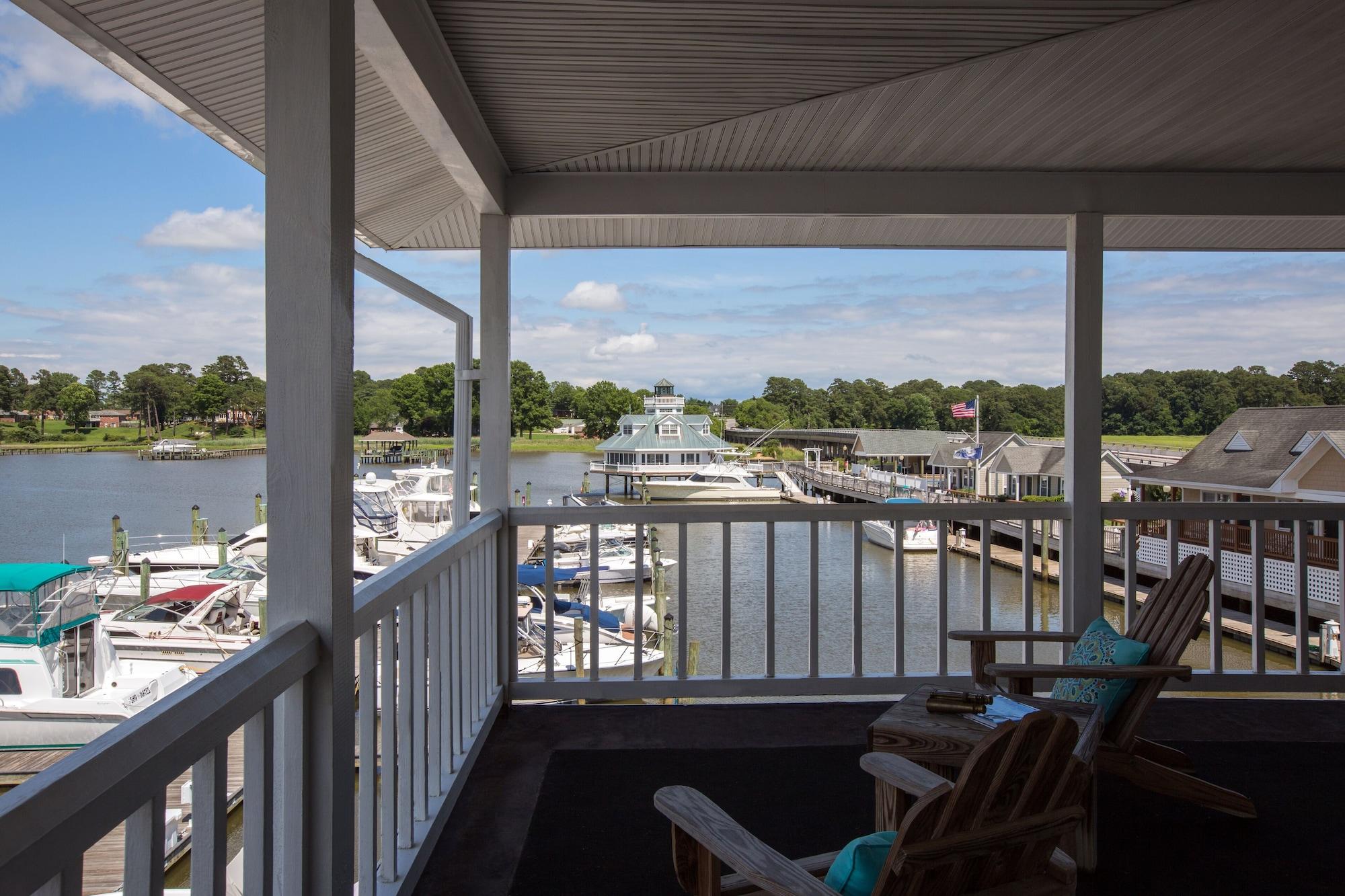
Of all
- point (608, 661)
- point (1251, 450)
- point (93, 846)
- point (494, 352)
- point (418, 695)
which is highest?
point (494, 352)

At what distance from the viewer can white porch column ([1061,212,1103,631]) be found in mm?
4094

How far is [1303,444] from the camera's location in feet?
14.7

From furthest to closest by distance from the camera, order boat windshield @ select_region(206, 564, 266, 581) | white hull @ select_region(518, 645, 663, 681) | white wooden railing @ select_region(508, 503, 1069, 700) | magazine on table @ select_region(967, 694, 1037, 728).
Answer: white hull @ select_region(518, 645, 663, 681)
white wooden railing @ select_region(508, 503, 1069, 700)
magazine on table @ select_region(967, 694, 1037, 728)
boat windshield @ select_region(206, 564, 266, 581)

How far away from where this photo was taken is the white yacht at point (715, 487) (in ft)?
15.5

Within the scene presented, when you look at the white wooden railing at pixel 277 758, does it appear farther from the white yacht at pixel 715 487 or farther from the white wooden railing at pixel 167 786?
the white yacht at pixel 715 487

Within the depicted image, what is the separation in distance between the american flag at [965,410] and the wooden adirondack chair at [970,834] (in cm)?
354

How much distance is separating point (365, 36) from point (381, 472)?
111 cm

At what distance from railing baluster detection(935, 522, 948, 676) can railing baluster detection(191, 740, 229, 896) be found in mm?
3526

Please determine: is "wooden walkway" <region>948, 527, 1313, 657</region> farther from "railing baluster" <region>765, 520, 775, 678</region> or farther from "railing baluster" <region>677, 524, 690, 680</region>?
"railing baluster" <region>677, 524, 690, 680</region>

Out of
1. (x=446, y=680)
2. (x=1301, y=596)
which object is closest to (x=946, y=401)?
(x=1301, y=596)

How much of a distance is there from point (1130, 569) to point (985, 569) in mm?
766

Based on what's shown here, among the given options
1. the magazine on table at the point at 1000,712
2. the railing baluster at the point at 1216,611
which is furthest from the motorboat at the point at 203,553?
the railing baluster at the point at 1216,611

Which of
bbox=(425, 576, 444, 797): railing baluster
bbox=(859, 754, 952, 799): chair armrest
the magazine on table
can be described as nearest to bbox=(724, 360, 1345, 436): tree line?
the magazine on table

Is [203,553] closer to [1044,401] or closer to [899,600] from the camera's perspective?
[899,600]
